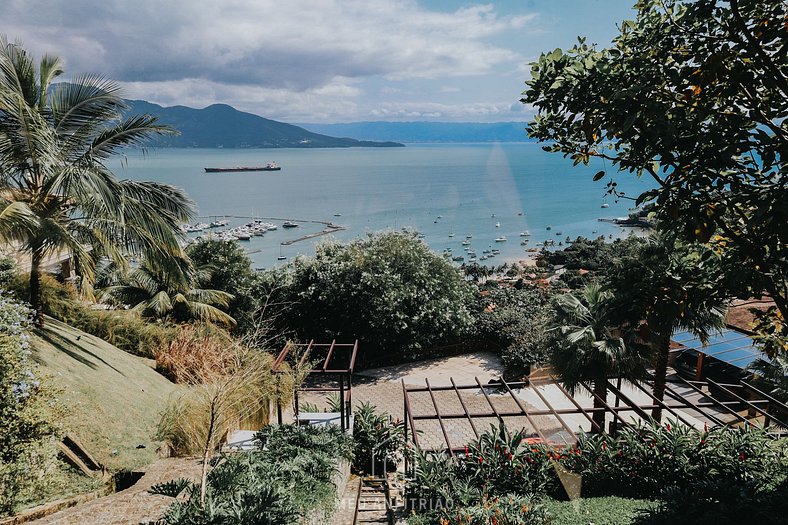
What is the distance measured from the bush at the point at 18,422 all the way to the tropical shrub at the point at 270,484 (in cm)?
107

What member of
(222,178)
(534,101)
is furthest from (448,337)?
(222,178)

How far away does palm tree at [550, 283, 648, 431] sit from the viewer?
33.2ft

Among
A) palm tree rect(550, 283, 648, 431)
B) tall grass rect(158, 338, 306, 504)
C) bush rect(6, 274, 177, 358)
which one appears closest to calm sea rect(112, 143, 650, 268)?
bush rect(6, 274, 177, 358)

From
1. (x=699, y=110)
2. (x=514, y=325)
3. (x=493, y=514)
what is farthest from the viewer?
(x=514, y=325)

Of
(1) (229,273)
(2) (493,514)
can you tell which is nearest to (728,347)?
(2) (493,514)

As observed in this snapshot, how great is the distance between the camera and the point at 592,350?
33.2 ft

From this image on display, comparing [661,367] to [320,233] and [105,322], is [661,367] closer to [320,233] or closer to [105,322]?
[105,322]

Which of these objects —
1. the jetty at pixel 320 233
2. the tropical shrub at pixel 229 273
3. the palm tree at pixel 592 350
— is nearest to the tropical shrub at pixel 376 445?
the palm tree at pixel 592 350

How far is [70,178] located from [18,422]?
15.2 ft

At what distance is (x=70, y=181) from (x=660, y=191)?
26.5 feet

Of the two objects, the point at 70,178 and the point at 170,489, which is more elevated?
the point at 70,178

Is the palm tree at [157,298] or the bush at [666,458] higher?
the palm tree at [157,298]

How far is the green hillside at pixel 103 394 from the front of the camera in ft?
20.8

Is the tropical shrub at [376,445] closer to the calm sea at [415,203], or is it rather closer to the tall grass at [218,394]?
the tall grass at [218,394]
